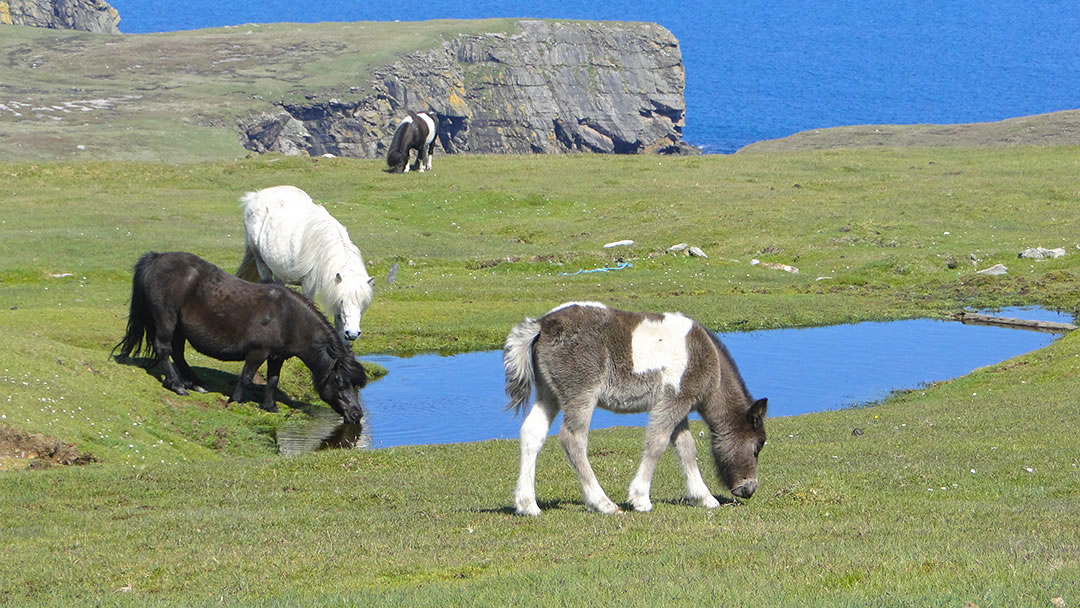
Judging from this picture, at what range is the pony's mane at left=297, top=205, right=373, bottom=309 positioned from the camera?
23031 mm

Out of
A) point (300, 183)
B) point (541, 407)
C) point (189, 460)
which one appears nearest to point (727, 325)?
point (189, 460)

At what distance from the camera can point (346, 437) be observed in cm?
2148

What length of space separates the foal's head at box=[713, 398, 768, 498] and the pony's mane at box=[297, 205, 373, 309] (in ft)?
38.2

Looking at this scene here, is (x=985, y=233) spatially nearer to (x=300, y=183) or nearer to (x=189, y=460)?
(x=300, y=183)

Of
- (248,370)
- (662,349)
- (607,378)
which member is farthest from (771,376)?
(607,378)

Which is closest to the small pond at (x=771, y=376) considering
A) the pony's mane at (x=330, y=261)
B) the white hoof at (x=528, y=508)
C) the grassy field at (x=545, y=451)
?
the grassy field at (x=545, y=451)

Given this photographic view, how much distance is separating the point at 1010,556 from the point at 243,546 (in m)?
6.29

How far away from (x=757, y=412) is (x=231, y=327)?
40.4 ft

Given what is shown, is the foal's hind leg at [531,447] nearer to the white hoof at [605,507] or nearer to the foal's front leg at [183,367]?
the white hoof at [605,507]

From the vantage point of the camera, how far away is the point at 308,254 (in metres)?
23.8

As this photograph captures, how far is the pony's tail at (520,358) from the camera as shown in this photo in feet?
38.4

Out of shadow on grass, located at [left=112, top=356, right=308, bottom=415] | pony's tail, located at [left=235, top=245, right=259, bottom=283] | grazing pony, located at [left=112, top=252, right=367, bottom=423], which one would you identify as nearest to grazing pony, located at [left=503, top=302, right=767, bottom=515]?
grazing pony, located at [left=112, top=252, right=367, bottom=423]

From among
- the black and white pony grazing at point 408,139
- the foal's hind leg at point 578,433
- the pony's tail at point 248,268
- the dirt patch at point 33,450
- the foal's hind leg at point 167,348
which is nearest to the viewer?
the foal's hind leg at point 578,433

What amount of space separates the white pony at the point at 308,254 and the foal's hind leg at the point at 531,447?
11341mm
